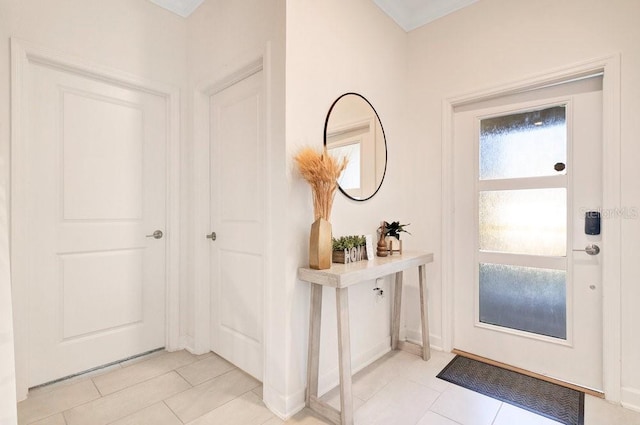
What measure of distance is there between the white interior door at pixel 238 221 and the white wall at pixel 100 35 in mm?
509

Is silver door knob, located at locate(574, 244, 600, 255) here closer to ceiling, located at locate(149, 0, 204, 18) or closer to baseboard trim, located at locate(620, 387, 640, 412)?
baseboard trim, located at locate(620, 387, 640, 412)

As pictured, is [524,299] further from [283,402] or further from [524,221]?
[283,402]

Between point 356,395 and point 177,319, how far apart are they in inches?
58.7

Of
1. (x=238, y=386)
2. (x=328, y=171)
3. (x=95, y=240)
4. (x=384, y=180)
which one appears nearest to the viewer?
(x=328, y=171)

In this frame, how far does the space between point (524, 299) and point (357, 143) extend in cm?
158

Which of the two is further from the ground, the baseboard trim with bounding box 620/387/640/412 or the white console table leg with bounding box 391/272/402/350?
the white console table leg with bounding box 391/272/402/350

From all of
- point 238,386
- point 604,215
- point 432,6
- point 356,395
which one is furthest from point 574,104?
point 238,386

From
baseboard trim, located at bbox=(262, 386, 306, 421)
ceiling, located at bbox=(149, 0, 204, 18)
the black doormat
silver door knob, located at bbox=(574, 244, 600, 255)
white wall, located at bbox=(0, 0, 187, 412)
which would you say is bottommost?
the black doormat

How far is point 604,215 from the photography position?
1.87 m

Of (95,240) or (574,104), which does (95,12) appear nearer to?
(95,240)

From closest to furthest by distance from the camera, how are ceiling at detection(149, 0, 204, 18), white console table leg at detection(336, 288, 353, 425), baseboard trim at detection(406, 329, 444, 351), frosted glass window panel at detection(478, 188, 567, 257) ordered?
white console table leg at detection(336, 288, 353, 425) < frosted glass window panel at detection(478, 188, 567, 257) < ceiling at detection(149, 0, 204, 18) < baseboard trim at detection(406, 329, 444, 351)

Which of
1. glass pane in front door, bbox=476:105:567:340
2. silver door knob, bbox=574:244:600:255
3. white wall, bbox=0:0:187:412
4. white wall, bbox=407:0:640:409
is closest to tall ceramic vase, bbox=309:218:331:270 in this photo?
white wall, bbox=407:0:640:409

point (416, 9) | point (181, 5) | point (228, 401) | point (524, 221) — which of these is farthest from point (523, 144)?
point (181, 5)

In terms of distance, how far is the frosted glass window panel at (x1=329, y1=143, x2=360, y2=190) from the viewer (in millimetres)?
2088
